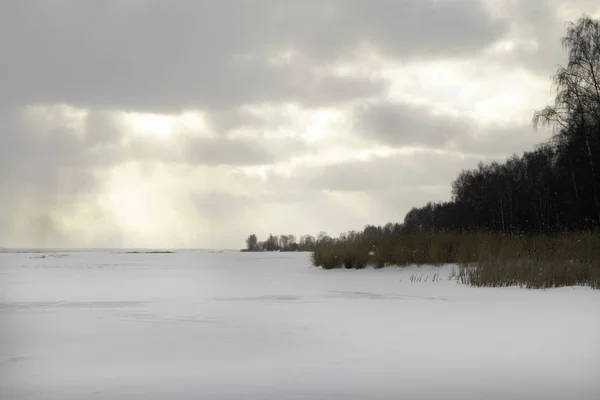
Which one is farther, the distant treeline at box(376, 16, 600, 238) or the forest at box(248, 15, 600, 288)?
the distant treeline at box(376, 16, 600, 238)

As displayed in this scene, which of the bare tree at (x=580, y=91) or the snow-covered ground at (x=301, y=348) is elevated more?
the bare tree at (x=580, y=91)

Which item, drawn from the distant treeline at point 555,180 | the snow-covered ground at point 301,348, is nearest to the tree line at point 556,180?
the distant treeline at point 555,180

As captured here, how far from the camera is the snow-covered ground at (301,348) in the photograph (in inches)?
139

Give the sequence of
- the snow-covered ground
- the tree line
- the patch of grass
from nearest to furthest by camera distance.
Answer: the snow-covered ground
the patch of grass
the tree line

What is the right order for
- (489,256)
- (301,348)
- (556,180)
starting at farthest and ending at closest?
(556,180) → (489,256) → (301,348)

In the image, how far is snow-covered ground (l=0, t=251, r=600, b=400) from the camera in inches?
139

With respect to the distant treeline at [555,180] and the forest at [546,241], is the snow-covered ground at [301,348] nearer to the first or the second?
the forest at [546,241]

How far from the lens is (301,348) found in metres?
4.78

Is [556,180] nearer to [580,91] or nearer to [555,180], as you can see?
[555,180]

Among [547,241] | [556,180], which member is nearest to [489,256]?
[547,241]

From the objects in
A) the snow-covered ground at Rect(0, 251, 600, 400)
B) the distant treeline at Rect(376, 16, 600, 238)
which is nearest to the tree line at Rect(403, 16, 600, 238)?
the distant treeline at Rect(376, 16, 600, 238)

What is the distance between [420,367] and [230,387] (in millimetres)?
1481

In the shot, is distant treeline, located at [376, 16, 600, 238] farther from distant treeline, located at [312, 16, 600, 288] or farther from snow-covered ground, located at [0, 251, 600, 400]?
snow-covered ground, located at [0, 251, 600, 400]

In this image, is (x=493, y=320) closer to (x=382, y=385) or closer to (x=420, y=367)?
A: (x=420, y=367)
